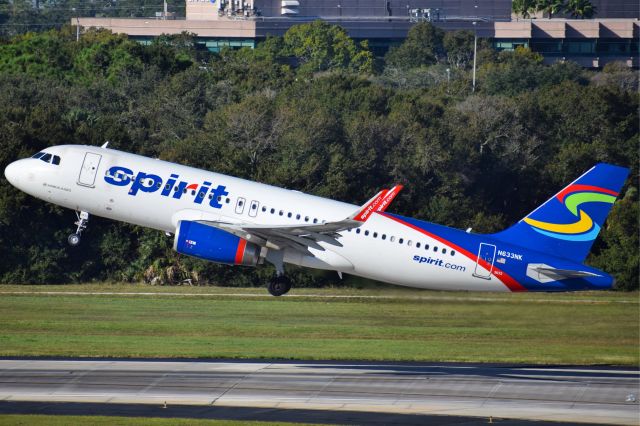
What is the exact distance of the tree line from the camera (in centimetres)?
7181

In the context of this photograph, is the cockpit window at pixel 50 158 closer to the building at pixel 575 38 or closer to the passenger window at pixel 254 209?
the passenger window at pixel 254 209

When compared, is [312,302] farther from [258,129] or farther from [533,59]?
[533,59]

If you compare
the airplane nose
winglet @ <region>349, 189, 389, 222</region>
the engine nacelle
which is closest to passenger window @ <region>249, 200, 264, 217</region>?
the engine nacelle

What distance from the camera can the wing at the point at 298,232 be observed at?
140 feet

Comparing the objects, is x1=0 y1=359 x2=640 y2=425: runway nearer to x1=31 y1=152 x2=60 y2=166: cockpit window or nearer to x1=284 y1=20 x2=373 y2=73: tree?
x1=31 y1=152 x2=60 y2=166: cockpit window

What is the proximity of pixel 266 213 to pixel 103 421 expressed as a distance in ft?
44.3

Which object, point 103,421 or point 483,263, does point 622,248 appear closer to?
point 483,263

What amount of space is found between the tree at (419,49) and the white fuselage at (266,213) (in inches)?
5409

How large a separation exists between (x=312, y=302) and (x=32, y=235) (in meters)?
19.1

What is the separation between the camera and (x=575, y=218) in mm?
47219

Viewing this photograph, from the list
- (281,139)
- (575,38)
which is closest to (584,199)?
(281,139)

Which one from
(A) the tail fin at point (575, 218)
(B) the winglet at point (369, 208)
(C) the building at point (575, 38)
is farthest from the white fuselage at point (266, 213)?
(C) the building at point (575, 38)

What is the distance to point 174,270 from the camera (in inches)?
2830

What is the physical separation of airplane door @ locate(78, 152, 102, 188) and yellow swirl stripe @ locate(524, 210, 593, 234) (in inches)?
639
